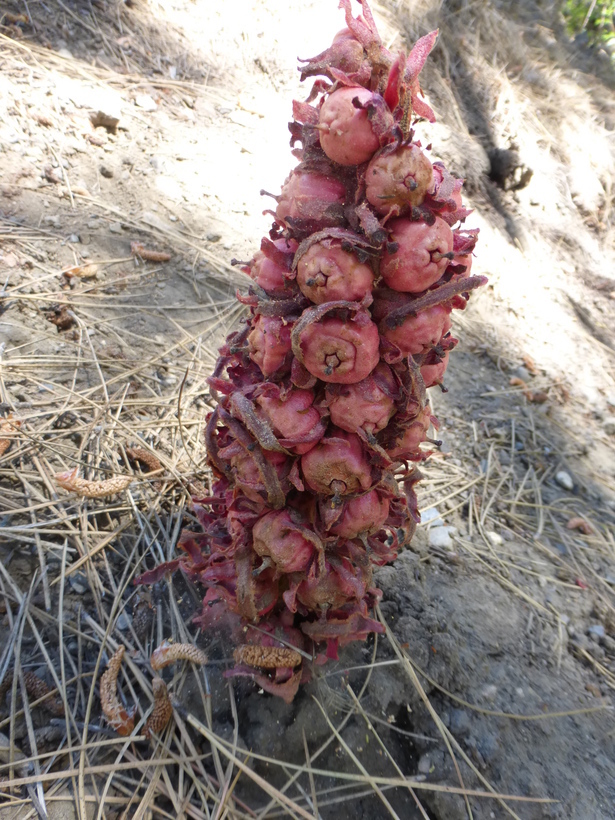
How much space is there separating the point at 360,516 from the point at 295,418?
30 centimetres

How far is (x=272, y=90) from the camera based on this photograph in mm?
3975

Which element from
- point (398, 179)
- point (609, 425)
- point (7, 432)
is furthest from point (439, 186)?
point (609, 425)

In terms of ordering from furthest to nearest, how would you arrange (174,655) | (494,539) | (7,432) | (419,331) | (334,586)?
(494,539) < (7,432) < (174,655) < (334,586) < (419,331)

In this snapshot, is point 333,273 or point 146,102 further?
point 146,102

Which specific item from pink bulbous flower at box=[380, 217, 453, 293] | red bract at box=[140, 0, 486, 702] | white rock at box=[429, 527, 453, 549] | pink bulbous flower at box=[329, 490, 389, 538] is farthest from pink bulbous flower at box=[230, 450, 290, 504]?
white rock at box=[429, 527, 453, 549]

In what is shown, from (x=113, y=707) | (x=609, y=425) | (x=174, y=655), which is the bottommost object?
(x=113, y=707)

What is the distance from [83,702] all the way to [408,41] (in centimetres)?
510

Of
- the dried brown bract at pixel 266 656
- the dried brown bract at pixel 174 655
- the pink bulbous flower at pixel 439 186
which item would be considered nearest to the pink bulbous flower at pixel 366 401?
the pink bulbous flower at pixel 439 186

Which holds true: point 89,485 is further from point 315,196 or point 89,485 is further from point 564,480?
point 564,480

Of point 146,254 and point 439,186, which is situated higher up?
point 439,186

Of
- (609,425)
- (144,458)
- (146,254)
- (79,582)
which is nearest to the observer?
(79,582)

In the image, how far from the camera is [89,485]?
1755mm

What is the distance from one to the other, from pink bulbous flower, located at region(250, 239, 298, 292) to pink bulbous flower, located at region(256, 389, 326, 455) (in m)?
0.24

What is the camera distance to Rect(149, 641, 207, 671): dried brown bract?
4.88ft
